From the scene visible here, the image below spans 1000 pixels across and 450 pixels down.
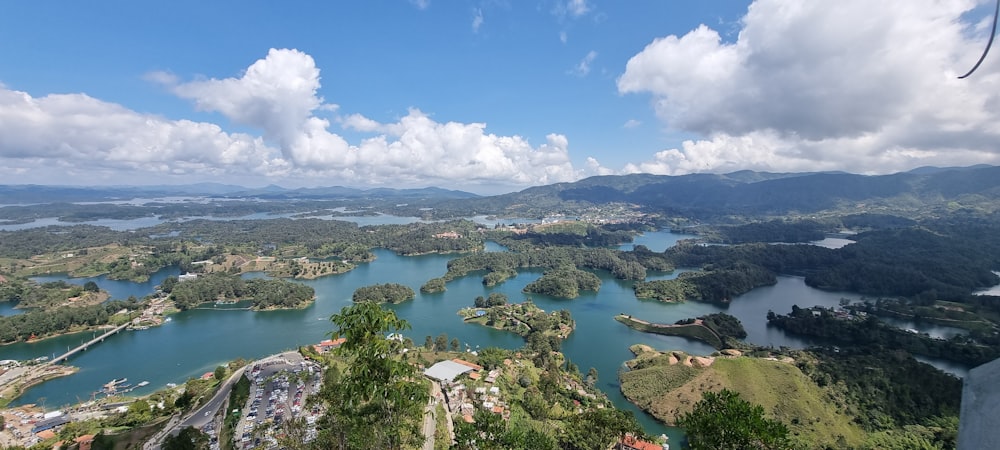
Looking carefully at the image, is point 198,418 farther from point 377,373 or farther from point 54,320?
point 54,320

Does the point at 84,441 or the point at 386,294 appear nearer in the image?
the point at 84,441

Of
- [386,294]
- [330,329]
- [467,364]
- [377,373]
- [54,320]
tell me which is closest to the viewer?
[377,373]

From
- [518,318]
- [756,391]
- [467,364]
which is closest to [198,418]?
[467,364]

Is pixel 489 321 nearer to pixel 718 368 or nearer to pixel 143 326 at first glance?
pixel 718 368

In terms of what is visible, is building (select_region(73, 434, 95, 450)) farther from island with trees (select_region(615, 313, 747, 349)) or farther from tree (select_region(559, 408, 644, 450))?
island with trees (select_region(615, 313, 747, 349))

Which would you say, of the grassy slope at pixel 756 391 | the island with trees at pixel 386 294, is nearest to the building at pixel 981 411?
the grassy slope at pixel 756 391
